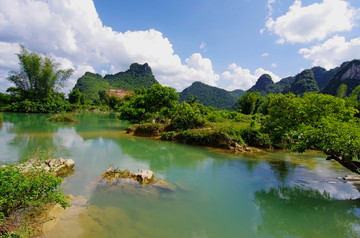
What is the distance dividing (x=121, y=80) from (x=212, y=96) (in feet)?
223

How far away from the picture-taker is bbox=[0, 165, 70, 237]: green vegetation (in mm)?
3777

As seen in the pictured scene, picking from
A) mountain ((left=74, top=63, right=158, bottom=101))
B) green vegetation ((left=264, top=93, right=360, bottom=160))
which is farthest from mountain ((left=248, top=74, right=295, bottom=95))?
green vegetation ((left=264, top=93, right=360, bottom=160))

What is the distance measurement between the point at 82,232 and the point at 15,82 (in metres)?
53.6

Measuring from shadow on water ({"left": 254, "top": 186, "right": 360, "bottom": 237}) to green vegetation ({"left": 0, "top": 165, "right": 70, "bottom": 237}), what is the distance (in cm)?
555

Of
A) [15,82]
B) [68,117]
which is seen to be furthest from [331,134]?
[15,82]

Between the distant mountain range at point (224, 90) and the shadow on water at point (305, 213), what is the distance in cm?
7563

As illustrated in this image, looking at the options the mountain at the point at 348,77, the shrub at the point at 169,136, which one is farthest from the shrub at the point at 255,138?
the mountain at the point at 348,77

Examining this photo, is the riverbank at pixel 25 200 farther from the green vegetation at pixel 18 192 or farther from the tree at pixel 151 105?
the tree at pixel 151 105

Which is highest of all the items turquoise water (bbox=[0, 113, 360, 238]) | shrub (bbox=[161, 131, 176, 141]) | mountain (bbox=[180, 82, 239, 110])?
mountain (bbox=[180, 82, 239, 110])

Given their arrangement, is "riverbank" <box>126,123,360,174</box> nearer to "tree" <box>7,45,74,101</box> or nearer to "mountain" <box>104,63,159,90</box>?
"tree" <box>7,45,74,101</box>

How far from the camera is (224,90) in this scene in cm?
12612

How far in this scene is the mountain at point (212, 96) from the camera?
366 ft

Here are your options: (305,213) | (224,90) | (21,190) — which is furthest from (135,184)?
(224,90)

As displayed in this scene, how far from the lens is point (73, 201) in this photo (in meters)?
6.04
